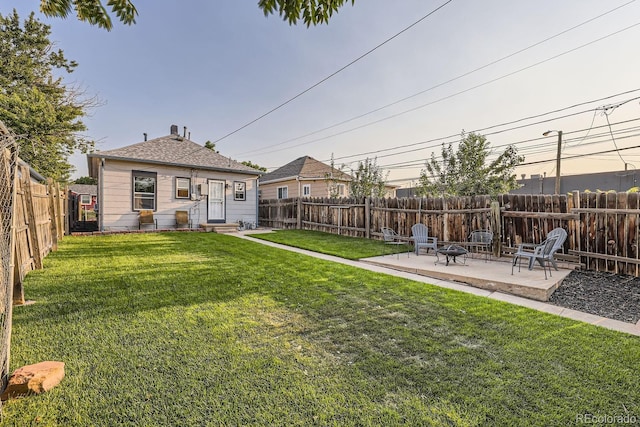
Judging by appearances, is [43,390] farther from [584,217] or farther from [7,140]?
[584,217]

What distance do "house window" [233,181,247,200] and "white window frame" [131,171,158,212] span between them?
357cm

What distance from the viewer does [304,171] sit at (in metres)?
20.1

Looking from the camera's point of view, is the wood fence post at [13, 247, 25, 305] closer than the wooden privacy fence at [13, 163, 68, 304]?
Yes

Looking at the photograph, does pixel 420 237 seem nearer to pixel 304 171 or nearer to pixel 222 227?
pixel 222 227

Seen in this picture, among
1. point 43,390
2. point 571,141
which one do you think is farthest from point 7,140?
point 571,141

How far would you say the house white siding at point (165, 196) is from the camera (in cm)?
1165

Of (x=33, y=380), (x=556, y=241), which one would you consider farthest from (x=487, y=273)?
(x=33, y=380)

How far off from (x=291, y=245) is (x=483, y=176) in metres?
6.78

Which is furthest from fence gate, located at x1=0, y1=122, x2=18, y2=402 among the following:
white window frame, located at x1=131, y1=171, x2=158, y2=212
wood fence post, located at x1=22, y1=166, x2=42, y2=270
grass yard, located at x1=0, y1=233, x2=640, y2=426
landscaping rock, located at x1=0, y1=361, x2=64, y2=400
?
white window frame, located at x1=131, y1=171, x2=158, y2=212

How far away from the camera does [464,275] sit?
574 cm

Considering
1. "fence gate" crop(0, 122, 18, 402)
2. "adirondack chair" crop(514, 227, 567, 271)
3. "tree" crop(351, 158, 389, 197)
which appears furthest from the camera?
"tree" crop(351, 158, 389, 197)

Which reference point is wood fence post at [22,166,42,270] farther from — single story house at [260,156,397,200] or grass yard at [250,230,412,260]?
single story house at [260,156,397,200]

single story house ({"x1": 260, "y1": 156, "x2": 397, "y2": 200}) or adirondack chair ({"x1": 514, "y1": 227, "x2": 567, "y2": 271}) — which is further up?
single story house ({"x1": 260, "y1": 156, "x2": 397, "y2": 200})

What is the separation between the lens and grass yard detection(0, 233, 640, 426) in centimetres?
193
